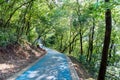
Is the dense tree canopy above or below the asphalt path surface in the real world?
above

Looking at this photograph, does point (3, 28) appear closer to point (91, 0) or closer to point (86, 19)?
point (86, 19)

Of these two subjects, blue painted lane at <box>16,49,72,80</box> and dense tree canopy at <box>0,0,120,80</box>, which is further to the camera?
dense tree canopy at <box>0,0,120,80</box>

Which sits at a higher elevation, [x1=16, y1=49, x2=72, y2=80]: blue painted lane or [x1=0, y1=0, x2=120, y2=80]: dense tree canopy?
[x1=0, y1=0, x2=120, y2=80]: dense tree canopy

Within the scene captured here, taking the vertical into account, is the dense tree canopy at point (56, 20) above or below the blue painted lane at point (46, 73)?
above

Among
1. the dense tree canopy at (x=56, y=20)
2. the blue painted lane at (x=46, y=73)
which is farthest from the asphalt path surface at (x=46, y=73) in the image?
the dense tree canopy at (x=56, y=20)

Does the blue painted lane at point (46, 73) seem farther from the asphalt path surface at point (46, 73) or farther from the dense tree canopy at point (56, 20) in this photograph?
the dense tree canopy at point (56, 20)

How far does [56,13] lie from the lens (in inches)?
1061

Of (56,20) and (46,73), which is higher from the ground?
(56,20)

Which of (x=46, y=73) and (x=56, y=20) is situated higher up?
(x=56, y=20)

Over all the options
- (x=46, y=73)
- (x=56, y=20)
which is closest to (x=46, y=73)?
(x=46, y=73)

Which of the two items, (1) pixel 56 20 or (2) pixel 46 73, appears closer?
(2) pixel 46 73

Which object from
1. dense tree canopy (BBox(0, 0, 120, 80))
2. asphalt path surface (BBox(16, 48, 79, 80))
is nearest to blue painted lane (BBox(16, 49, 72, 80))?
asphalt path surface (BBox(16, 48, 79, 80))

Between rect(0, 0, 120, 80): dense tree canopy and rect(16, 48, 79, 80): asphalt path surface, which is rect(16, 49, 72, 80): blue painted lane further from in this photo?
rect(0, 0, 120, 80): dense tree canopy

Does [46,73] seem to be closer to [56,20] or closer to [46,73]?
[46,73]
